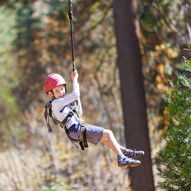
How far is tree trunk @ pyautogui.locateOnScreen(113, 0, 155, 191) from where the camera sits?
351 inches

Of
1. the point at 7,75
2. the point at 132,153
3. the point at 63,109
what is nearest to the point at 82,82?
the point at 7,75

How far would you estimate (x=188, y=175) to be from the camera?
5418 mm

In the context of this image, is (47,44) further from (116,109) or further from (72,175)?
(72,175)

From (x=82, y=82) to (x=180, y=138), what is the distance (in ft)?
33.2

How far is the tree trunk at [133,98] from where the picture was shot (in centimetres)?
891

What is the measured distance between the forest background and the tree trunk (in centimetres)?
43

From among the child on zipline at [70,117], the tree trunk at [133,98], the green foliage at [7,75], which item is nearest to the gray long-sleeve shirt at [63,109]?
the child on zipline at [70,117]

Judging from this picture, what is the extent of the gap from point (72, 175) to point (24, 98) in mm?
9248

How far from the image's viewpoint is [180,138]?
Result: 5523mm

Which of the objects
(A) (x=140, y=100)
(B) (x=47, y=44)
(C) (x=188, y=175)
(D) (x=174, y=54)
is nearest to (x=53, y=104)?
(C) (x=188, y=175)

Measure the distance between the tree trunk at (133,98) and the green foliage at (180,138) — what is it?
309 cm

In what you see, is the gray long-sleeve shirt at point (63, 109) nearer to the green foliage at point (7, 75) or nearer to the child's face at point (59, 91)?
the child's face at point (59, 91)

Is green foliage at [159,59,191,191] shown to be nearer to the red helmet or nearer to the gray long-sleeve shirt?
the gray long-sleeve shirt

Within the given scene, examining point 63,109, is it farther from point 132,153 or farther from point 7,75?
point 7,75
